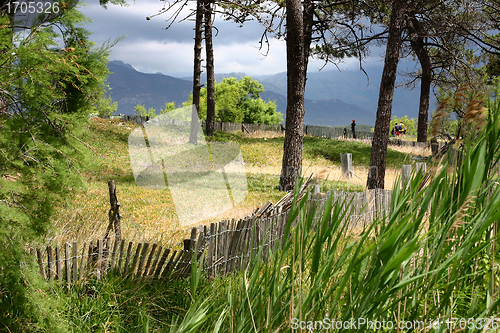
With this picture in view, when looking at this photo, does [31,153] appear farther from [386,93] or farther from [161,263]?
[386,93]

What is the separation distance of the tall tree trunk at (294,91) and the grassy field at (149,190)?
782 millimetres

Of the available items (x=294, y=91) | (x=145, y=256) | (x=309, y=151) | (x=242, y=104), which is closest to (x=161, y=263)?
(x=145, y=256)

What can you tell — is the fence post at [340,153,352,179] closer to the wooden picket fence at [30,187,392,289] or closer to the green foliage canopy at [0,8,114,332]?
the wooden picket fence at [30,187,392,289]

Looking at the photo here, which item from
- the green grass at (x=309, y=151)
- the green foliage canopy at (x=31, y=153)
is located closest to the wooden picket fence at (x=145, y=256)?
the green foliage canopy at (x=31, y=153)

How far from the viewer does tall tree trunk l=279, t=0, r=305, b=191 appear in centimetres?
817

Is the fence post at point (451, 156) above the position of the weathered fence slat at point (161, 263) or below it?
above

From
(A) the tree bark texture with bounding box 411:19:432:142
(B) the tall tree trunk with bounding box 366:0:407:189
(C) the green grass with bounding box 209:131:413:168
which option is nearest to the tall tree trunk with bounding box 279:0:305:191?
(B) the tall tree trunk with bounding box 366:0:407:189

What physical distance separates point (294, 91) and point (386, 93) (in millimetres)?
2533

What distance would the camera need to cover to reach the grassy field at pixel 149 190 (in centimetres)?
439

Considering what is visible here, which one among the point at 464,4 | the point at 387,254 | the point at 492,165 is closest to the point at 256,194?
the point at 492,165

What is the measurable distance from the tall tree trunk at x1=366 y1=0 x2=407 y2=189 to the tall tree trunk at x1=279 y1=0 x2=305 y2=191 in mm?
2079

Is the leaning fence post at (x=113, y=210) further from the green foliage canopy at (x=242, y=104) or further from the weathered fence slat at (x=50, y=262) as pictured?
the green foliage canopy at (x=242, y=104)

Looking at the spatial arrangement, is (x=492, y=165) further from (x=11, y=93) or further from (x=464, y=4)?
(x=464, y=4)

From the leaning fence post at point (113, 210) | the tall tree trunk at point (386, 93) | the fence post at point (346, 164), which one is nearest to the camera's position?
the leaning fence post at point (113, 210)
